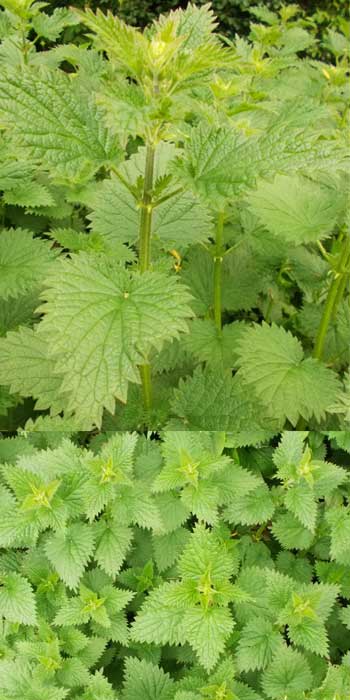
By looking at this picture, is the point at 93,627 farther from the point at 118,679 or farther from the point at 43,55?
the point at 43,55

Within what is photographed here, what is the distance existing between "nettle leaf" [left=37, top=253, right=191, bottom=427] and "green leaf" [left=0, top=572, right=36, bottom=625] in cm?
75

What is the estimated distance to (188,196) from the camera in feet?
6.33

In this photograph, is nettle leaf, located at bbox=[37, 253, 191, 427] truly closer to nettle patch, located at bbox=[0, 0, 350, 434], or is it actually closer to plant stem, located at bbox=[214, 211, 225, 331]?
nettle patch, located at bbox=[0, 0, 350, 434]

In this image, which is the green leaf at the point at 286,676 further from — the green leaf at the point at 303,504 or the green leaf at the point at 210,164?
the green leaf at the point at 210,164

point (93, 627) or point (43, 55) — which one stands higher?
point (43, 55)

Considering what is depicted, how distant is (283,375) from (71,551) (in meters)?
0.80

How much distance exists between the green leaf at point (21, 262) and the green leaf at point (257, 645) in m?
1.18

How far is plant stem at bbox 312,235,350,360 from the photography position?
194 centimetres

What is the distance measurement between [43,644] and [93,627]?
0.48 feet

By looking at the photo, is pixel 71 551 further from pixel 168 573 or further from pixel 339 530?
pixel 339 530

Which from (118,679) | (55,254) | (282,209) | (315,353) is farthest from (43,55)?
(118,679)

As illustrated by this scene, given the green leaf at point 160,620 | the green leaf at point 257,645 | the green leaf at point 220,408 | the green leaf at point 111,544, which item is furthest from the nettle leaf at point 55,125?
the green leaf at point 257,645

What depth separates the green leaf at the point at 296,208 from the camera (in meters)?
1.92

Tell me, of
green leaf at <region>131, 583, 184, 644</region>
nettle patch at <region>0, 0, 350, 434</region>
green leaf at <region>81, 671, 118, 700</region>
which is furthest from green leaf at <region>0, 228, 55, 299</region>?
green leaf at <region>81, 671, 118, 700</region>
